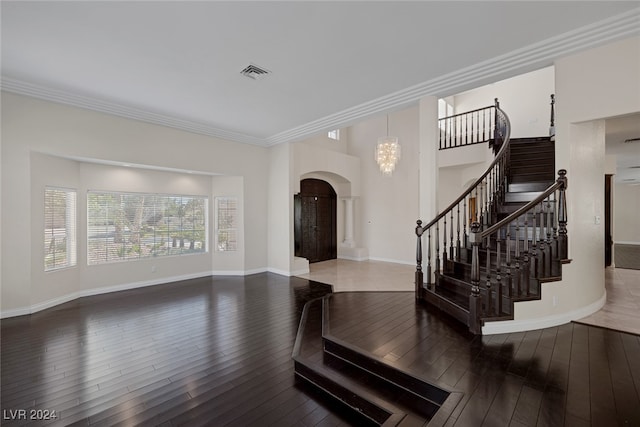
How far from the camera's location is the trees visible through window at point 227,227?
6992mm

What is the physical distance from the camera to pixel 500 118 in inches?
253

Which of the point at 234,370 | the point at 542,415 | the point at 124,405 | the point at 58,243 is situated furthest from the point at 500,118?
the point at 58,243

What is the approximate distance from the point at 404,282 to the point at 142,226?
5.74 meters

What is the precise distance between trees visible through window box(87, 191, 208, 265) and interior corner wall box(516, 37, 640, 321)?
652 cm

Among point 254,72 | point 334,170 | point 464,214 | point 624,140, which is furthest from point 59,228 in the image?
point 624,140

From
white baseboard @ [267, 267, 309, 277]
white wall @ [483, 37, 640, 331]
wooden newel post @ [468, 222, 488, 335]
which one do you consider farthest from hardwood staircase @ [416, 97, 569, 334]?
white baseboard @ [267, 267, 309, 277]

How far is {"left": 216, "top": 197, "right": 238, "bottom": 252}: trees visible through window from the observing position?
22.9ft

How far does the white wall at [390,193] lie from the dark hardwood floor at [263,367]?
431cm

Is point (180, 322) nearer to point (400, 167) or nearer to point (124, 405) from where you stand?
point (124, 405)

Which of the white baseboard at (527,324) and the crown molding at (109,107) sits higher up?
the crown molding at (109,107)

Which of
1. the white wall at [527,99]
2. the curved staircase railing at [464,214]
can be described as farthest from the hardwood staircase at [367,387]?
the white wall at [527,99]

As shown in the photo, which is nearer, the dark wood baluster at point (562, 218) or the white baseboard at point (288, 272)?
the dark wood baluster at point (562, 218)

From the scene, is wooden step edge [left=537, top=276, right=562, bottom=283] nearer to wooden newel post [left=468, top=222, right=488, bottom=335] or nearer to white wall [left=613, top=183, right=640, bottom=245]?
wooden newel post [left=468, top=222, right=488, bottom=335]

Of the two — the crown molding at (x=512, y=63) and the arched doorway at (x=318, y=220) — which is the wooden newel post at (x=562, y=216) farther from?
the arched doorway at (x=318, y=220)
